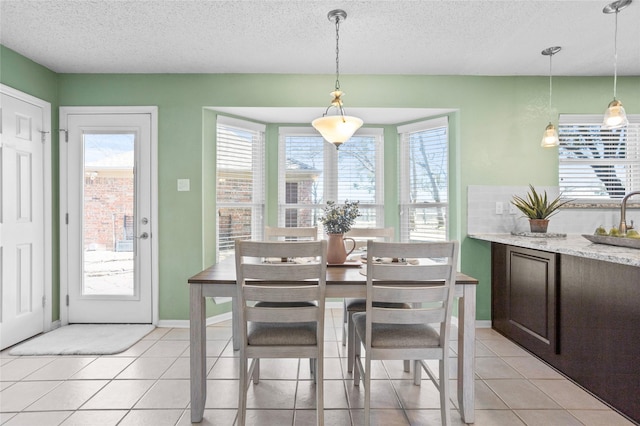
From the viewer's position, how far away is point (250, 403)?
207cm

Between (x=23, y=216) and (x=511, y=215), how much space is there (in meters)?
4.59

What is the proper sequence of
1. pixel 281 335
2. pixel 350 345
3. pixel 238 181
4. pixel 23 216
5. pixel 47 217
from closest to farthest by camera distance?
pixel 281 335 → pixel 350 345 → pixel 23 216 → pixel 47 217 → pixel 238 181

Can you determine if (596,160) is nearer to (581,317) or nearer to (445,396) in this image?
(581,317)

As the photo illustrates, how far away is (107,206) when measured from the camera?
3.45 metres

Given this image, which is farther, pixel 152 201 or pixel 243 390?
pixel 152 201

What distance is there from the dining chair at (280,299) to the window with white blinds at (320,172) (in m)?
2.27

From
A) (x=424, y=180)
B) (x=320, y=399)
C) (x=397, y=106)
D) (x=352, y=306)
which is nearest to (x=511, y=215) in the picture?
(x=424, y=180)

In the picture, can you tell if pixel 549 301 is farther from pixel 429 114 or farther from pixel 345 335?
pixel 429 114

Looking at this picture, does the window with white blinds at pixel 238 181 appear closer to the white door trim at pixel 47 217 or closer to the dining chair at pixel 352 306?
the dining chair at pixel 352 306

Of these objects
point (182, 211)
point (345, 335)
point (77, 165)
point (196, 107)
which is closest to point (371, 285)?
point (345, 335)

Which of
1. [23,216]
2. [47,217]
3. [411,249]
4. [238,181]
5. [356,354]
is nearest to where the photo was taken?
[411,249]

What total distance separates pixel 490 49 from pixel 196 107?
2.77 meters

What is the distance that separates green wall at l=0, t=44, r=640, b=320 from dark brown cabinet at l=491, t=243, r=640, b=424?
62 cm

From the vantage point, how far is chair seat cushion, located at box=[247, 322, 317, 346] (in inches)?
70.4
